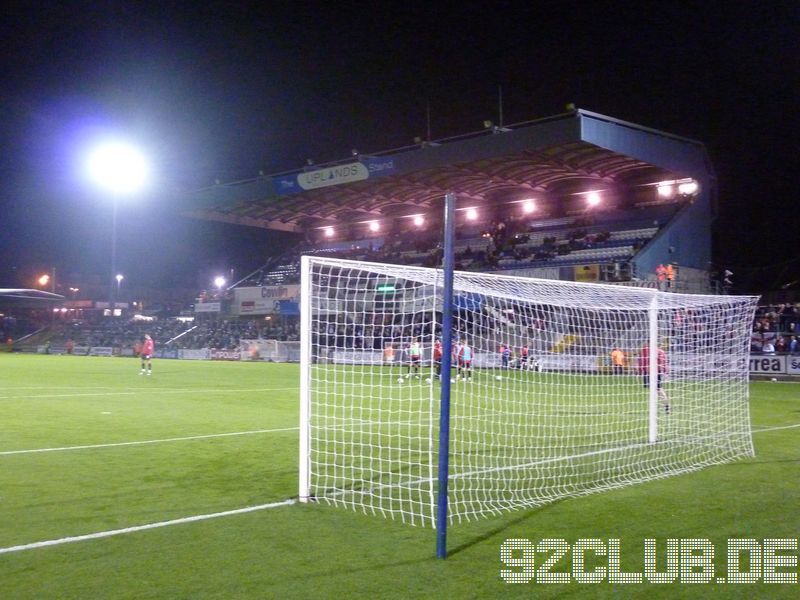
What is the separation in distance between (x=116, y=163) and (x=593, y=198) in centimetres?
2983

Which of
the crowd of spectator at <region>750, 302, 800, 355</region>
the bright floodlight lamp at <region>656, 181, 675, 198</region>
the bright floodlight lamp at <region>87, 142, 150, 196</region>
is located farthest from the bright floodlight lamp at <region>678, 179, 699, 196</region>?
the bright floodlight lamp at <region>87, 142, 150, 196</region>

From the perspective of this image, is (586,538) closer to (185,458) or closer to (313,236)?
(185,458)

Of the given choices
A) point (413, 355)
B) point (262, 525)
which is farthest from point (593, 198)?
point (262, 525)

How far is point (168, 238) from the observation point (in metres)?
77.8

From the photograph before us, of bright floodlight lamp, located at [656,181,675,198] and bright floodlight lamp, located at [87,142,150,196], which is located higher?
bright floodlight lamp, located at [87,142,150,196]

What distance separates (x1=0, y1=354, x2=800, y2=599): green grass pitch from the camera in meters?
4.84

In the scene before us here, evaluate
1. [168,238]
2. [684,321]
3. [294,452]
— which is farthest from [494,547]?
[168,238]

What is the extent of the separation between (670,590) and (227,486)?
15.9 feet

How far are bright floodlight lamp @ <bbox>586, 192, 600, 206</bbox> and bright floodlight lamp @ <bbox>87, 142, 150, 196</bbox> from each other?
2813 centimetres

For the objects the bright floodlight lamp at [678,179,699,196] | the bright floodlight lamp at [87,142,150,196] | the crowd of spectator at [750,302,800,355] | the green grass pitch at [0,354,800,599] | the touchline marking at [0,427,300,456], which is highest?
the bright floodlight lamp at [87,142,150,196]

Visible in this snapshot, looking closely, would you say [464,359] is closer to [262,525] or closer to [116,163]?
[262,525]

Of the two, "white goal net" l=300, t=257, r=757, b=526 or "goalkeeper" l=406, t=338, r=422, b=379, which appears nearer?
"white goal net" l=300, t=257, r=757, b=526

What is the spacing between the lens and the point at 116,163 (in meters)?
44.0

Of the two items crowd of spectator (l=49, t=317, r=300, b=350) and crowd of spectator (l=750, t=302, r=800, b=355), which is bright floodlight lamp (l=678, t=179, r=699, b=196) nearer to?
crowd of spectator (l=750, t=302, r=800, b=355)
